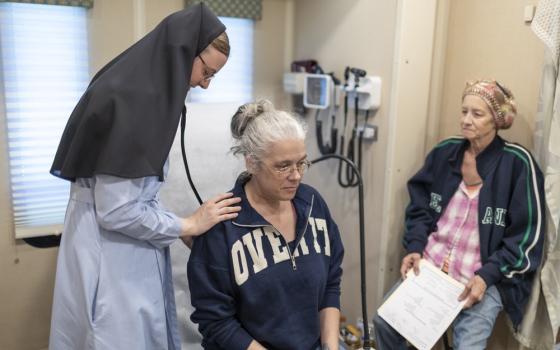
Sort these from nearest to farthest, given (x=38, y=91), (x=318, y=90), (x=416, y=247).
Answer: (x=416, y=247) < (x=38, y=91) < (x=318, y=90)

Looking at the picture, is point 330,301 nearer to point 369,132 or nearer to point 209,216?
point 209,216

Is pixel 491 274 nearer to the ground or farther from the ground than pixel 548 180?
nearer to the ground

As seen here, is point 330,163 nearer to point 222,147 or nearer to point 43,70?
point 222,147

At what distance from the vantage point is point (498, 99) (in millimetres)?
1884

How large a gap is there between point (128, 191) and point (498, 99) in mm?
1402

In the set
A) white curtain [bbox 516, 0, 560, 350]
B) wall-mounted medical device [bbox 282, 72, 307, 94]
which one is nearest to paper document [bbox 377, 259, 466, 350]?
white curtain [bbox 516, 0, 560, 350]

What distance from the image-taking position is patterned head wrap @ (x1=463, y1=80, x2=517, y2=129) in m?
1.88

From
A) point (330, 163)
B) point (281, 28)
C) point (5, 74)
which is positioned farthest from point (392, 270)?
point (5, 74)

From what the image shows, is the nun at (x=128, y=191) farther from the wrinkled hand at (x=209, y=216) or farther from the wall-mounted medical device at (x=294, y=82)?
the wall-mounted medical device at (x=294, y=82)

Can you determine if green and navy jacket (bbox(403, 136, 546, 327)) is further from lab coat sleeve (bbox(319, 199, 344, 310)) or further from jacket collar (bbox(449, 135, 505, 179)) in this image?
lab coat sleeve (bbox(319, 199, 344, 310))

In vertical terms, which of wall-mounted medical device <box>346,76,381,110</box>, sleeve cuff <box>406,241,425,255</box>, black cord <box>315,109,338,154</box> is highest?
wall-mounted medical device <box>346,76,381,110</box>

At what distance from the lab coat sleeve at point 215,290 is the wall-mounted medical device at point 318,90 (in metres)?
1.25

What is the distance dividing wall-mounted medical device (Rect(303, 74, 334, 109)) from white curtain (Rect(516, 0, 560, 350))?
3.16 ft

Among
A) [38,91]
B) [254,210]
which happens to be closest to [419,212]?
[254,210]
